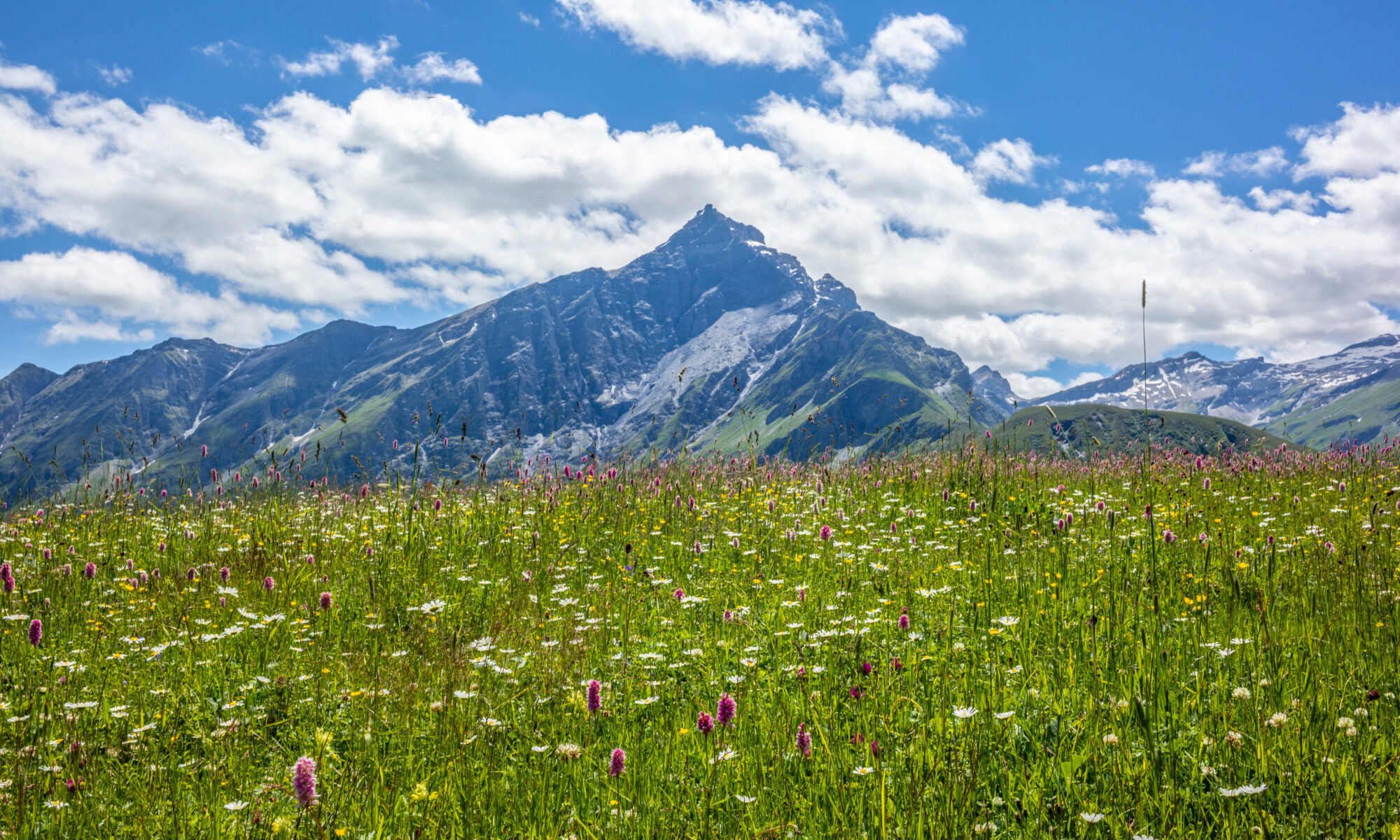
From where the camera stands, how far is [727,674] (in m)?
4.63

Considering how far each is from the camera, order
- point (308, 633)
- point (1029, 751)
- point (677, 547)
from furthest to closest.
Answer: point (677, 547) → point (308, 633) → point (1029, 751)

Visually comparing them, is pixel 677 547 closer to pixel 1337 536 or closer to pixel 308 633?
pixel 308 633

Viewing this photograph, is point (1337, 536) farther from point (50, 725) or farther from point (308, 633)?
point (50, 725)

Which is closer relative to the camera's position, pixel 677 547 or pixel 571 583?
pixel 571 583

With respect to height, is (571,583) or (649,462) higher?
(649,462)

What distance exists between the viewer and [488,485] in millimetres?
13336

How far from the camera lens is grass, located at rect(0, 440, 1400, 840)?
302 cm

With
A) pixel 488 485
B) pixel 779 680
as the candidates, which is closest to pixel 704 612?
pixel 779 680

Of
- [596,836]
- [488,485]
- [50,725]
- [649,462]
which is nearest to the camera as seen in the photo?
[596,836]

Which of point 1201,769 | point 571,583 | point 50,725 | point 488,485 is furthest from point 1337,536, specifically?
point 488,485

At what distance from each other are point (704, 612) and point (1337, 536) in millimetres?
6911

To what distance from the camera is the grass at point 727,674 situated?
3.02 meters

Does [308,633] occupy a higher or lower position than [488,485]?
lower

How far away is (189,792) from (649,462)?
439 inches
